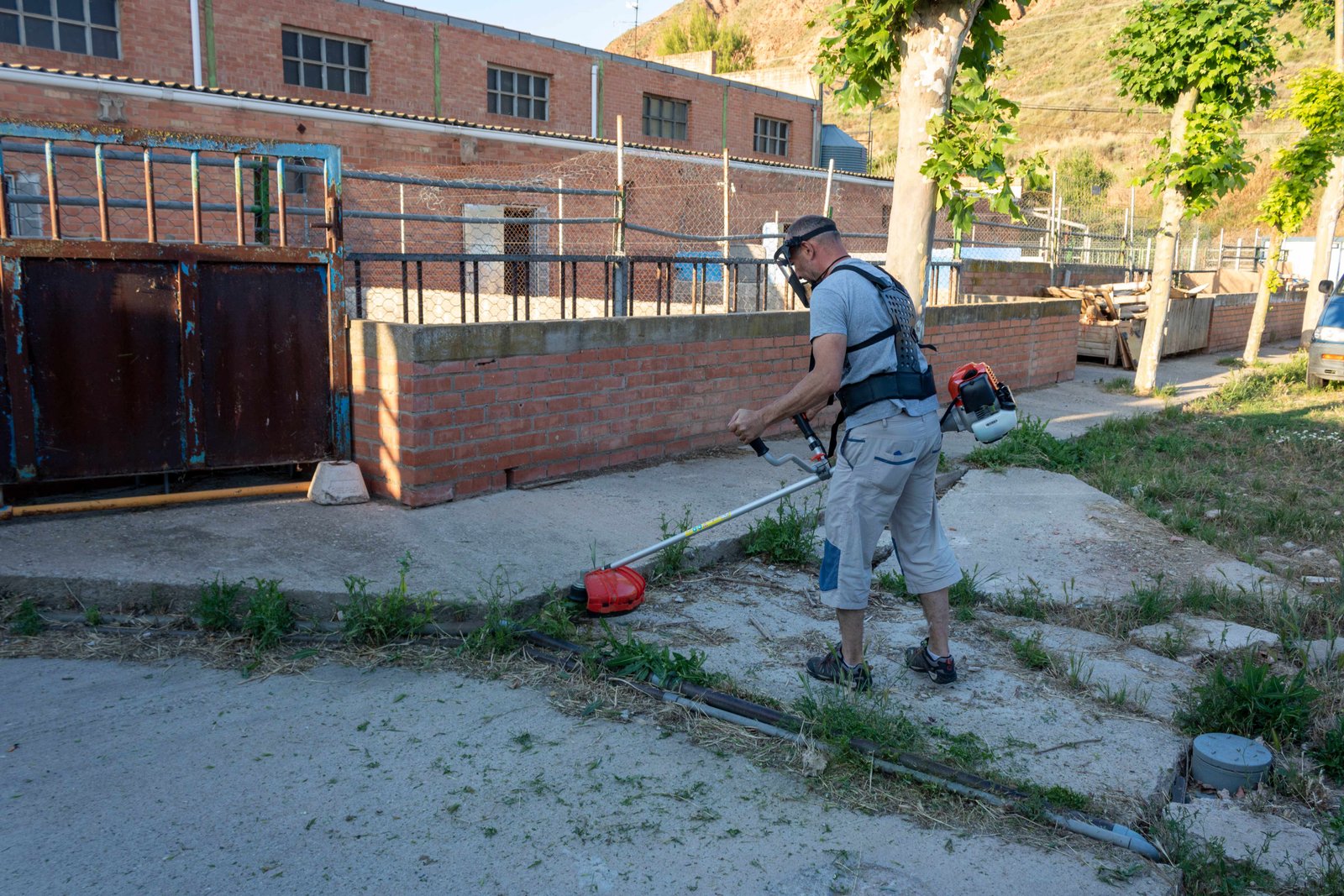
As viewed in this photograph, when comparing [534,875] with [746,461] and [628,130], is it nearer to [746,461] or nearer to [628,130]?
[746,461]

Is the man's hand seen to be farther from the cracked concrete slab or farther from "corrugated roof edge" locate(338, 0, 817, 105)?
"corrugated roof edge" locate(338, 0, 817, 105)

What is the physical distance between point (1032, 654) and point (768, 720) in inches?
51.6

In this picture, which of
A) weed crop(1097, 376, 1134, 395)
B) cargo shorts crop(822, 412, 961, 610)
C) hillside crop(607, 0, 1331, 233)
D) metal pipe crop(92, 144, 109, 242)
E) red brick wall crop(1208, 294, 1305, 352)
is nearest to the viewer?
cargo shorts crop(822, 412, 961, 610)

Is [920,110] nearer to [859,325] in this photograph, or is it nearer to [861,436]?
[859,325]

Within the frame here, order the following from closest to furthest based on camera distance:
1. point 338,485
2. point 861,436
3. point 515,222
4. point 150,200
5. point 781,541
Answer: point 861,436 < point 150,200 < point 781,541 < point 338,485 < point 515,222

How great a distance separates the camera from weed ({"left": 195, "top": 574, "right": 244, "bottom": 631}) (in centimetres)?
425

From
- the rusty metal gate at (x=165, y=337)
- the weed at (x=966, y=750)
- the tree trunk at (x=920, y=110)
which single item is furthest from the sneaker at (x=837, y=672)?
the tree trunk at (x=920, y=110)

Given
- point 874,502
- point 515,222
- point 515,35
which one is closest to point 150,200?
point 515,222

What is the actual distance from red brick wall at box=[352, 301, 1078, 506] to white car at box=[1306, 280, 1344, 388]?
794 cm

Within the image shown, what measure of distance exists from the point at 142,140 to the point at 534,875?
4.41 metres

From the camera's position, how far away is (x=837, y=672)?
3.93m

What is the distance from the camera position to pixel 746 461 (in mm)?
7551

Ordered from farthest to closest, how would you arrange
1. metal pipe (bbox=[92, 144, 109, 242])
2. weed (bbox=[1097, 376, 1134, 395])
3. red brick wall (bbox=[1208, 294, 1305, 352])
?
red brick wall (bbox=[1208, 294, 1305, 352]) < weed (bbox=[1097, 376, 1134, 395]) < metal pipe (bbox=[92, 144, 109, 242])

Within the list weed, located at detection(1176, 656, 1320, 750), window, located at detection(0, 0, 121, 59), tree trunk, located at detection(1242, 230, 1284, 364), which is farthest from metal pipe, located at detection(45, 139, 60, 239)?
tree trunk, located at detection(1242, 230, 1284, 364)
